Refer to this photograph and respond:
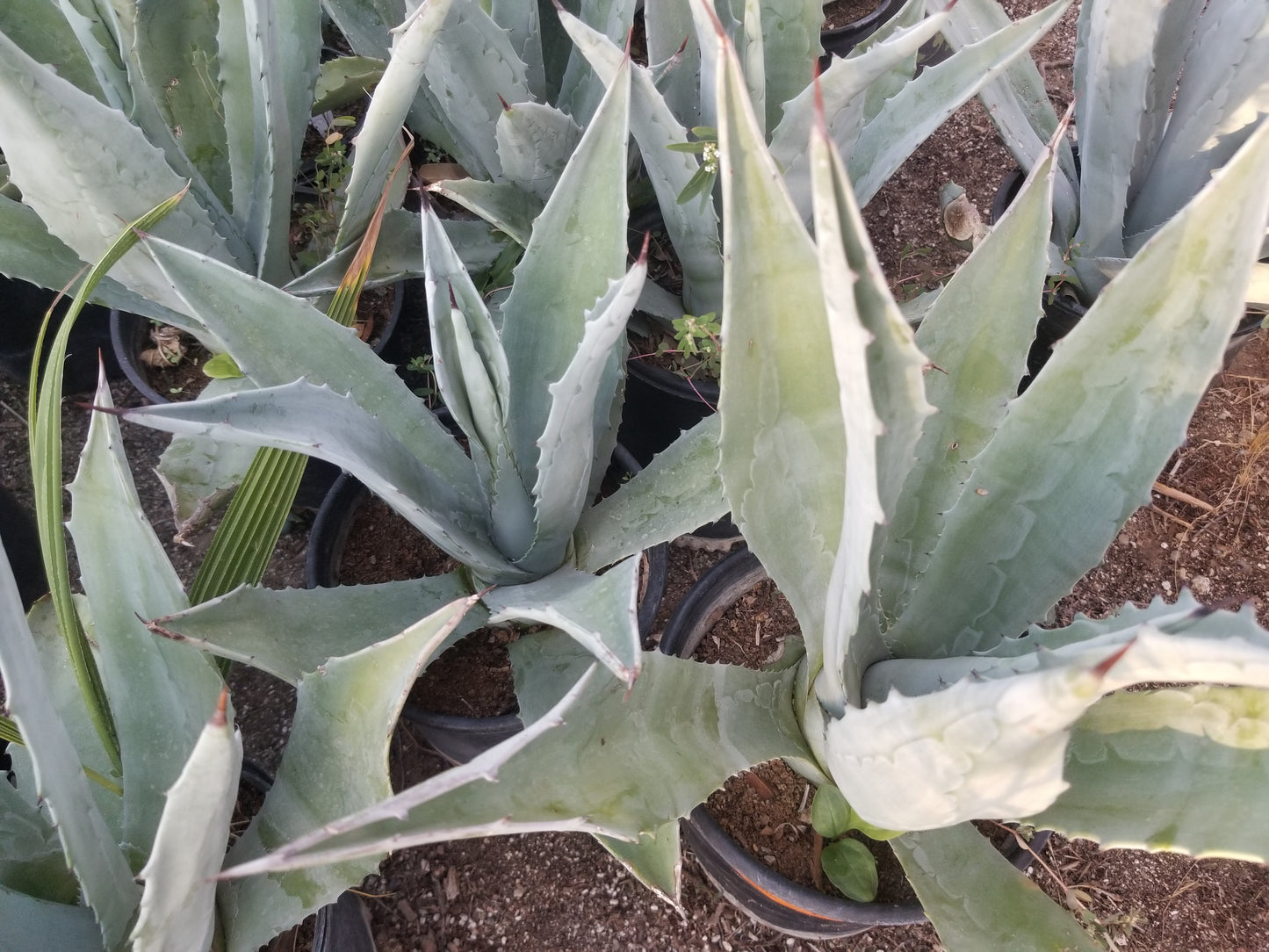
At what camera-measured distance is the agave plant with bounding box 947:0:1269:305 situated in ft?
3.84

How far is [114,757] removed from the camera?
773 millimetres

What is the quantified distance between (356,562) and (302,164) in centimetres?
79

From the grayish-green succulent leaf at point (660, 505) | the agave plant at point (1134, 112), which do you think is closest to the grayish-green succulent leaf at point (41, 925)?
the grayish-green succulent leaf at point (660, 505)

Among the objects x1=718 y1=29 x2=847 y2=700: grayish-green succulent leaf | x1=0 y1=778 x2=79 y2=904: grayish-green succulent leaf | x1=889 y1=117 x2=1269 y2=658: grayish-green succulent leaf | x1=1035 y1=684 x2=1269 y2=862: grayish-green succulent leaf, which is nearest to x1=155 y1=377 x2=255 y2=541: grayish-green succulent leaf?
x1=0 y1=778 x2=79 y2=904: grayish-green succulent leaf

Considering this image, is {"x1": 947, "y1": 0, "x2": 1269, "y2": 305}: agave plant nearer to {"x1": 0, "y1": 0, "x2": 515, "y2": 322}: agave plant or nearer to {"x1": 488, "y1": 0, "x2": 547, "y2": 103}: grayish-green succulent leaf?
{"x1": 488, "y1": 0, "x2": 547, "y2": 103}: grayish-green succulent leaf

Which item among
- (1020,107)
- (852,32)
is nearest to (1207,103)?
(1020,107)

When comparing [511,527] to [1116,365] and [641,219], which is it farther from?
[641,219]

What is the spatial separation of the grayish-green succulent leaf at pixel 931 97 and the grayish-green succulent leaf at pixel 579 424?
17.9 inches

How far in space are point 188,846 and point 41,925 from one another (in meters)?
0.18

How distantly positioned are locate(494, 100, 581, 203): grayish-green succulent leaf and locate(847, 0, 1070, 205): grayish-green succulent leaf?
1.27ft

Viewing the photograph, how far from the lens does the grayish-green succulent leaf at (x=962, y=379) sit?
2.44 feet

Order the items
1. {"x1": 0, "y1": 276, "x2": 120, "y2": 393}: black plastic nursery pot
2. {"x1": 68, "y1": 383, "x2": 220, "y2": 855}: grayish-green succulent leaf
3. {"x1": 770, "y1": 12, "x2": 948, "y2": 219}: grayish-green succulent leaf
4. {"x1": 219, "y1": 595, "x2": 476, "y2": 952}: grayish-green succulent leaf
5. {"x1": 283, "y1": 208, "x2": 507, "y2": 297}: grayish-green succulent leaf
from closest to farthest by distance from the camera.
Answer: {"x1": 219, "y1": 595, "x2": 476, "y2": 952}: grayish-green succulent leaf → {"x1": 68, "y1": 383, "x2": 220, "y2": 855}: grayish-green succulent leaf → {"x1": 770, "y1": 12, "x2": 948, "y2": 219}: grayish-green succulent leaf → {"x1": 283, "y1": 208, "x2": 507, "y2": 297}: grayish-green succulent leaf → {"x1": 0, "y1": 276, "x2": 120, "y2": 393}: black plastic nursery pot

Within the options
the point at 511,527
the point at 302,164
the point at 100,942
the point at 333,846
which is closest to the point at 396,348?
the point at 302,164

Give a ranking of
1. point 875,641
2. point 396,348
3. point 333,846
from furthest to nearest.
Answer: point 396,348
point 875,641
point 333,846
